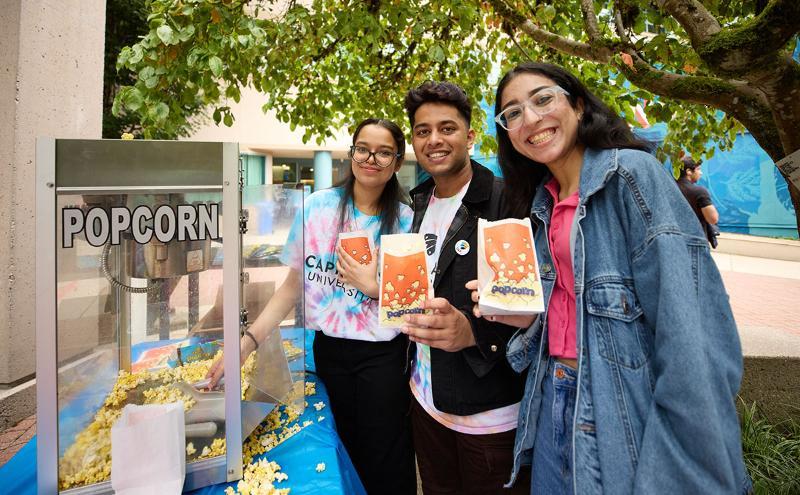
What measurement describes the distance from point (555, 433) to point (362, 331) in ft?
3.10

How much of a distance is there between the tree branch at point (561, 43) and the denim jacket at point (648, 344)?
1858 mm

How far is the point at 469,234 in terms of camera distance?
163 cm

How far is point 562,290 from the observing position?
1.29 meters

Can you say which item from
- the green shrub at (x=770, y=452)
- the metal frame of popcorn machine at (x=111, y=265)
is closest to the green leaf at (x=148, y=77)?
the metal frame of popcorn machine at (x=111, y=265)

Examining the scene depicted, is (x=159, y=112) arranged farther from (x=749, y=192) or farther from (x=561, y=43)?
(x=749, y=192)

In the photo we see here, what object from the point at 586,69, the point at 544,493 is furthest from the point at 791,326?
the point at 544,493

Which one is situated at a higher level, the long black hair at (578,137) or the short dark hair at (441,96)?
the short dark hair at (441,96)

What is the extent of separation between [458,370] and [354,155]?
1.17m

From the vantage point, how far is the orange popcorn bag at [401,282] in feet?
4.65

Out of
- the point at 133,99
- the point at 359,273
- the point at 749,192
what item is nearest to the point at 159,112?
the point at 133,99

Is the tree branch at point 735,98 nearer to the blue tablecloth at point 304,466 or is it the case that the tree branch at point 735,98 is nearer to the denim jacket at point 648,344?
the denim jacket at point 648,344

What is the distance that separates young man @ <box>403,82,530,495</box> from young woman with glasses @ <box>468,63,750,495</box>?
0.45 feet

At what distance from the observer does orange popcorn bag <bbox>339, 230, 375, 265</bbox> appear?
1.72m

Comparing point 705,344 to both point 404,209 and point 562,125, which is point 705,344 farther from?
point 404,209
